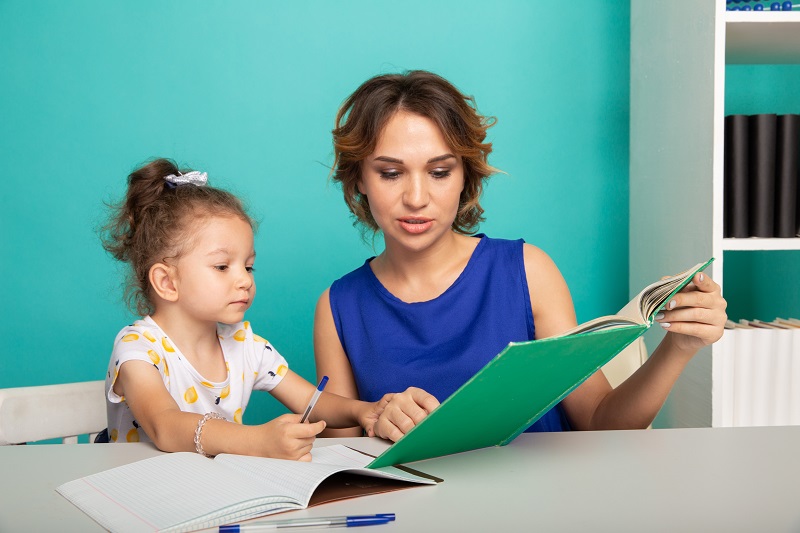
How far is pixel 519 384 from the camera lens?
2.97ft

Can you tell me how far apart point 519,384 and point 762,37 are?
60.2 inches

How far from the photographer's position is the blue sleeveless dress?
63.3 inches

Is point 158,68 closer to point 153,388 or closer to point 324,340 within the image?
point 324,340

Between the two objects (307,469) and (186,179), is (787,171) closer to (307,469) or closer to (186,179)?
(186,179)

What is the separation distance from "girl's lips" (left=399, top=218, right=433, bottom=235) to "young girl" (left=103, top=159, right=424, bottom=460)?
12.1 inches

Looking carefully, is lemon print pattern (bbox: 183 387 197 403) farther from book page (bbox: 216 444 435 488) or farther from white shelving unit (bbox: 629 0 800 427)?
white shelving unit (bbox: 629 0 800 427)

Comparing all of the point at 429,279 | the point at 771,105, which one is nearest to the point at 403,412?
the point at 429,279

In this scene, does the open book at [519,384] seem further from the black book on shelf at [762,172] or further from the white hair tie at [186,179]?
the black book on shelf at [762,172]

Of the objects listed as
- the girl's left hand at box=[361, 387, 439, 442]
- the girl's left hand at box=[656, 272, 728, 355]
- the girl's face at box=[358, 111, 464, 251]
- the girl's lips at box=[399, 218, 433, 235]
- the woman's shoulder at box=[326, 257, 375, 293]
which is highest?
the girl's face at box=[358, 111, 464, 251]

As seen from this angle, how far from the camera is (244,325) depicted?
1.67m

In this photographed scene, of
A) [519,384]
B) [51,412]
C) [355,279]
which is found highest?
[355,279]

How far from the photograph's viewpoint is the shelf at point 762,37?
1.88 m

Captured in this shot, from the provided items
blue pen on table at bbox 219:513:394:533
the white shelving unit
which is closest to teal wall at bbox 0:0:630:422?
the white shelving unit

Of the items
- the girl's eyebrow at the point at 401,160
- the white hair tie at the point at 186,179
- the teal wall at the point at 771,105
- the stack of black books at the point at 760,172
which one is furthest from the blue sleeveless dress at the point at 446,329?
the teal wall at the point at 771,105
